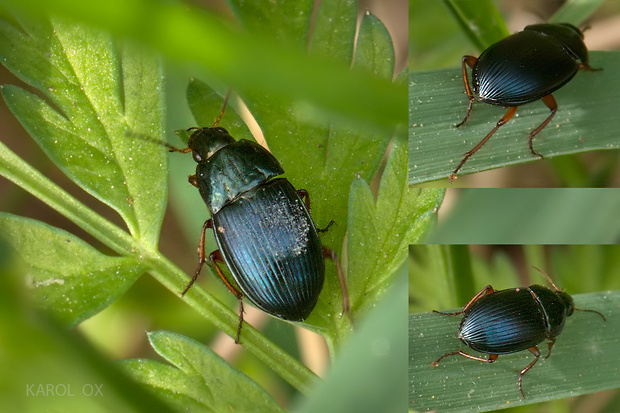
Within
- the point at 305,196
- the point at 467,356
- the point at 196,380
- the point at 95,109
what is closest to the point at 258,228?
the point at 305,196

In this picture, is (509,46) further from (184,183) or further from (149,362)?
(149,362)

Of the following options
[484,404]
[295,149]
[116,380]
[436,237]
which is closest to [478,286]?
[436,237]

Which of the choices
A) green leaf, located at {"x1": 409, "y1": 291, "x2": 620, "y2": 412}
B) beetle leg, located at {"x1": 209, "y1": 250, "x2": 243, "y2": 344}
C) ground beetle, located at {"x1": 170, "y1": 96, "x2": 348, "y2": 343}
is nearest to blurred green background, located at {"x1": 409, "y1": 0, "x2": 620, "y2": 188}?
green leaf, located at {"x1": 409, "y1": 291, "x2": 620, "y2": 412}

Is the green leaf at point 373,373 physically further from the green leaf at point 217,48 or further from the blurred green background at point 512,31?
the blurred green background at point 512,31

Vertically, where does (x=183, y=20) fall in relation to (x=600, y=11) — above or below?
above

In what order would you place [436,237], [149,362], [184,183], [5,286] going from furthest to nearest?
[184,183]
[436,237]
[149,362]
[5,286]

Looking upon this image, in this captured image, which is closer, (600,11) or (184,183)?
(184,183)

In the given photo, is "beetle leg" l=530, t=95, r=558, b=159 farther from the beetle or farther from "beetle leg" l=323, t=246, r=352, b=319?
"beetle leg" l=323, t=246, r=352, b=319
